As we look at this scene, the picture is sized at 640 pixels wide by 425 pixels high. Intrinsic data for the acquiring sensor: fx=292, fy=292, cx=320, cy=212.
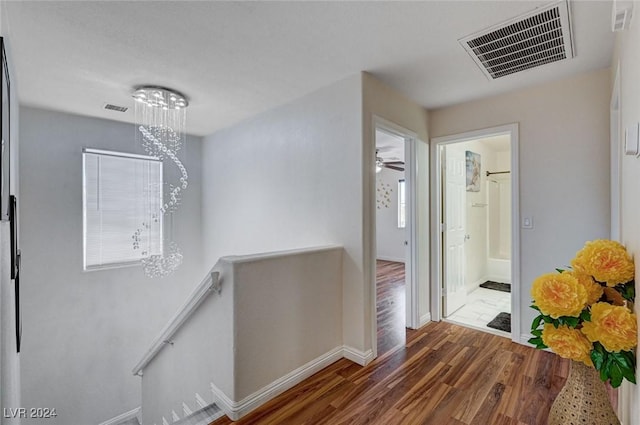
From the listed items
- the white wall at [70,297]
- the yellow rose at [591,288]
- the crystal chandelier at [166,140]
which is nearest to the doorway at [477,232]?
the yellow rose at [591,288]

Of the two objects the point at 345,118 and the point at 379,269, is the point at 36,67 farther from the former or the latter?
the point at 379,269

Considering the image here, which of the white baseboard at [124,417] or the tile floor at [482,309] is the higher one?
the tile floor at [482,309]

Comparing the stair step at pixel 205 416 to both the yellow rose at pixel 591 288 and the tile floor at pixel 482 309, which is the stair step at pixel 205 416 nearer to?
the yellow rose at pixel 591 288

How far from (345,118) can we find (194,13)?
1.36 m

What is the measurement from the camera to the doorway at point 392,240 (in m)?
3.24

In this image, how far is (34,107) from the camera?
3326 mm

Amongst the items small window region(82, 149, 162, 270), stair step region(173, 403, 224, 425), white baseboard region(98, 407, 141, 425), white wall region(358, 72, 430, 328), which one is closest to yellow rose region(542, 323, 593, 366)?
white wall region(358, 72, 430, 328)

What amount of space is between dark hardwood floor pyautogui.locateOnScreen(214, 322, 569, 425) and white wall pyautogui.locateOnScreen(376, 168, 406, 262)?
4835 mm

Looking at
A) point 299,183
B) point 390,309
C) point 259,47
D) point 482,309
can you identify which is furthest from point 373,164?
point 482,309

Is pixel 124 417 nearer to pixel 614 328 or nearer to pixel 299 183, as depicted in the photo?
pixel 299 183

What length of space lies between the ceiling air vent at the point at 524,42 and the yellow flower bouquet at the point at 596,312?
1.45 m

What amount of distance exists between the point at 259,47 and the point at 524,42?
1926mm

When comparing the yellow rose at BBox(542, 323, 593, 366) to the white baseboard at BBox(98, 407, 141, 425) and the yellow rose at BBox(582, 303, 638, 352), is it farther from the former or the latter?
the white baseboard at BBox(98, 407, 141, 425)

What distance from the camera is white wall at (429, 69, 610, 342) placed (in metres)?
2.51
